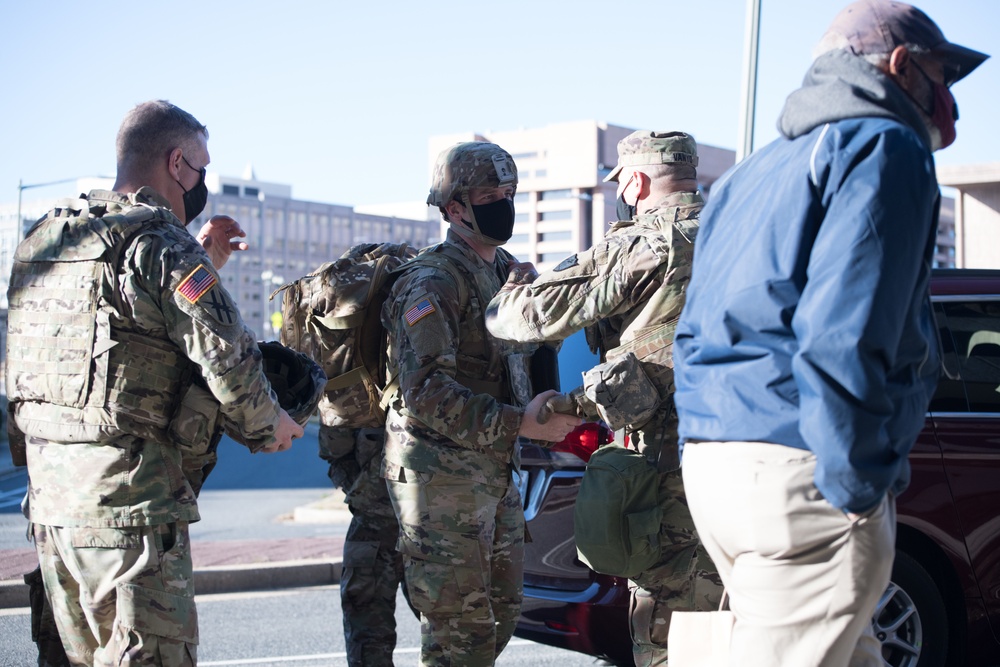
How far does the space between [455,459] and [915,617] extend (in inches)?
84.8

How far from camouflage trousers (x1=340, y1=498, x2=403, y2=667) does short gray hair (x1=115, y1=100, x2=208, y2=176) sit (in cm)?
183

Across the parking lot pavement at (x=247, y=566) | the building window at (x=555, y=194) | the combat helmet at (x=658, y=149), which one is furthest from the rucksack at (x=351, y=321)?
the building window at (x=555, y=194)

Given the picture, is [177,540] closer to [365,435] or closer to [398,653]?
[365,435]

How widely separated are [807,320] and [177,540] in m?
2.05

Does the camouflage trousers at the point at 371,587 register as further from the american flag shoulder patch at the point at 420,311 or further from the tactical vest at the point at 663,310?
the tactical vest at the point at 663,310

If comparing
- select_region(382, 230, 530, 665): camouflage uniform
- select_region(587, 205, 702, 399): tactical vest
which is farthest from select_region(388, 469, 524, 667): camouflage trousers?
select_region(587, 205, 702, 399): tactical vest

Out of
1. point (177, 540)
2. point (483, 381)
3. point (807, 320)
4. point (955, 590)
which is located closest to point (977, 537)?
point (955, 590)

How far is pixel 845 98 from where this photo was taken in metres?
2.30

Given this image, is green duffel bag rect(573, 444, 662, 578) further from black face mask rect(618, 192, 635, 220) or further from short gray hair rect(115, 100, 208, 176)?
short gray hair rect(115, 100, 208, 176)

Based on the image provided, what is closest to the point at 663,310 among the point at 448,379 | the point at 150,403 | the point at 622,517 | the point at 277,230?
the point at 622,517

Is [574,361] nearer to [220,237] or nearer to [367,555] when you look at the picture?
[367,555]

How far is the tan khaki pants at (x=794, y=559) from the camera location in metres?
2.24

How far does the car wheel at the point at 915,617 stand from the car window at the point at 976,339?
85 centimetres

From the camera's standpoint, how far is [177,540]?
325 cm
